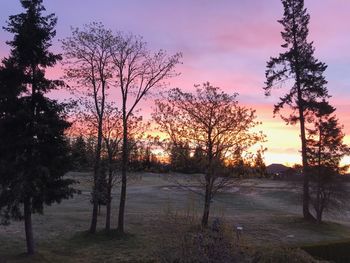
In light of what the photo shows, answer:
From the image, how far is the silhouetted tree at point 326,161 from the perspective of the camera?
142ft

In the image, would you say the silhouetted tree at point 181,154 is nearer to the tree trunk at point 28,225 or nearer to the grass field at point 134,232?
the grass field at point 134,232

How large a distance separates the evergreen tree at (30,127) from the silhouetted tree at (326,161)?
956 inches

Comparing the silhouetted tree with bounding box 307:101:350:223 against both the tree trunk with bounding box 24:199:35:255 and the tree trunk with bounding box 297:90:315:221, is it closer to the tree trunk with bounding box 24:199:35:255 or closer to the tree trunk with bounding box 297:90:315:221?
the tree trunk with bounding box 297:90:315:221

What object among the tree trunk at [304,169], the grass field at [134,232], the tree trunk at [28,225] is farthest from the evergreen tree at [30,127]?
the tree trunk at [304,169]

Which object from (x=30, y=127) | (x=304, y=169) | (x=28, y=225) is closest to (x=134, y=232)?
(x=28, y=225)

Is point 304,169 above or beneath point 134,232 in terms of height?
above

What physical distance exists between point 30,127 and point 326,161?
27305 mm

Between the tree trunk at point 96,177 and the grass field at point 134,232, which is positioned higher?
Result: the tree trunk at point 96,177

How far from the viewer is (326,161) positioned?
4416cm

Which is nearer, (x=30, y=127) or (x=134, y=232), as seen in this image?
(x=30, y=127)

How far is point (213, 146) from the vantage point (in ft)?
118

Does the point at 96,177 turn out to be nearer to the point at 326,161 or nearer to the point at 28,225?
the point at 28,225

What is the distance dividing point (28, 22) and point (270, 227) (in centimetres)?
→ 2329

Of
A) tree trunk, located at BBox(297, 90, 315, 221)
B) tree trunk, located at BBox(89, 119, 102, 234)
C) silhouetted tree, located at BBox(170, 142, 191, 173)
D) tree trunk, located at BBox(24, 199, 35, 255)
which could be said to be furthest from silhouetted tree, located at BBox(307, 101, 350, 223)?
tree trunk, located at BBox(24, 199, 35, 255)
